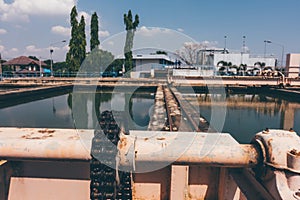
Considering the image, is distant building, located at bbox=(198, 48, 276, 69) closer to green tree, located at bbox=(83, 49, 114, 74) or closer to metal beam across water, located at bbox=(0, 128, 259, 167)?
green tree, located at bbox=(83, 49, 114, 74)

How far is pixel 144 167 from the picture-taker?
2.03 m

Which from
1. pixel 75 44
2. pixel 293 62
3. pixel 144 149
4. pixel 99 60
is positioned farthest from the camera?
pixel 99 60

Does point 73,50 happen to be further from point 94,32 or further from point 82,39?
point 94,32

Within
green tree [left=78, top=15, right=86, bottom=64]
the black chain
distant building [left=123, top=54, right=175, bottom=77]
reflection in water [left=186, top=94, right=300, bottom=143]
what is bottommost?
reflection in water [left=186, top=94, right=300, bottom=143]

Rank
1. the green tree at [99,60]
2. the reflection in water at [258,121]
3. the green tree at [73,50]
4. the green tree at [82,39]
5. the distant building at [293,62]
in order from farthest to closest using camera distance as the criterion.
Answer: the green tree at [99,60], the green tree at [82,39], the green tree at [73,50], the distant building at [293,62], the reflection in water at [258,121]

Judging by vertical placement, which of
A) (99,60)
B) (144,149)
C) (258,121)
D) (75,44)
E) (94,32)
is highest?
(94,32)

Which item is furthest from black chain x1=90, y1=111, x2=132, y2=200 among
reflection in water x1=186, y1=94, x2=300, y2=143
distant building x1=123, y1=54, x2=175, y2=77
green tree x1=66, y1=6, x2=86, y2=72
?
distant building x1=123, y1=54, x2=175, y2=77

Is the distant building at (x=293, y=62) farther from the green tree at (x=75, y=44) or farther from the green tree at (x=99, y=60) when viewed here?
the green tree at (x=75, y=44)

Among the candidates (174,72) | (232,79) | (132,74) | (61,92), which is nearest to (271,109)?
(232,79)

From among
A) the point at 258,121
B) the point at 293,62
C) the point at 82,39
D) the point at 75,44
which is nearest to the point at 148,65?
the point at 82,39

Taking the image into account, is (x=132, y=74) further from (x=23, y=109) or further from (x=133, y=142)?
(x=133, y=142)

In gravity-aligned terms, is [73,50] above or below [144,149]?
above

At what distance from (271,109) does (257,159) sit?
719 inches

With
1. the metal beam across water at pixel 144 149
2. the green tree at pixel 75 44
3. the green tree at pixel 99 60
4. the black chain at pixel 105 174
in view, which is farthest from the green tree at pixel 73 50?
the black chain at pixel 105 174
